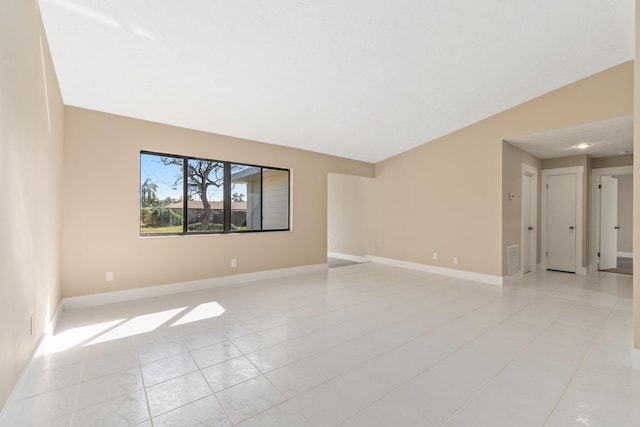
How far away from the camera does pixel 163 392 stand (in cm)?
198

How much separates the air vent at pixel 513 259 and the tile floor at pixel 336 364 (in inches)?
48.4

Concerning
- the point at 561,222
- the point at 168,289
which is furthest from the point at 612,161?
the point at 168,289

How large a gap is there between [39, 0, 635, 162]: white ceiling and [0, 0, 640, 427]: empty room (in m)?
0.03

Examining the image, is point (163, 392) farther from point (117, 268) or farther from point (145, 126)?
point (145, 126)

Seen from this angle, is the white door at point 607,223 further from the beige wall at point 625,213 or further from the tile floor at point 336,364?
the tile floor at point 336,364

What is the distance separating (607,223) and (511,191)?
10.3 feet

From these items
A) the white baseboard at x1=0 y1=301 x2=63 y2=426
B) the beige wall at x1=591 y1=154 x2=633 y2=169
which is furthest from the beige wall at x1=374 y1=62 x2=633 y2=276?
the white baseboard at x1=0 y1=301 x2=63 y2=426

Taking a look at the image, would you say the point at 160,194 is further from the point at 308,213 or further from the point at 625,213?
the point at 625,213

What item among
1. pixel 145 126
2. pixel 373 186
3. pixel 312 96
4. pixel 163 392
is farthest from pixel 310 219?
pixel 163 392

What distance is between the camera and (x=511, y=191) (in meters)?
5.34

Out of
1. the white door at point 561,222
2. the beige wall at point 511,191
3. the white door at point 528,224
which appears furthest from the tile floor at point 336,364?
the white door at point 561,222

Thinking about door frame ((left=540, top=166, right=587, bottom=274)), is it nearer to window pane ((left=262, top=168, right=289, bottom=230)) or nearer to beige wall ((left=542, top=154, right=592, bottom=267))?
beige wall ((left=542, top=154, right=592, bottom=267))

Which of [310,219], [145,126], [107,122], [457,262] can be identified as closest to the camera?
[107,122]

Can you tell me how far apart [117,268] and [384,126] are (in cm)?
464
